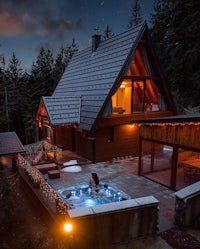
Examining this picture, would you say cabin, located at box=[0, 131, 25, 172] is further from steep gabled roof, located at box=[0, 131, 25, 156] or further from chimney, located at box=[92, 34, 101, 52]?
chimney, located at box=[92, 34, 101, 52]

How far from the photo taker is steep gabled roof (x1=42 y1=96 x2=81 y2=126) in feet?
38.1

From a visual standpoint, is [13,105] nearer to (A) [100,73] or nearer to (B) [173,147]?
(A) [100,73]

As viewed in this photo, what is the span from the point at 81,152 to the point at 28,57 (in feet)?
94.2

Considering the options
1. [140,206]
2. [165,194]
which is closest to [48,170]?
[165,194]

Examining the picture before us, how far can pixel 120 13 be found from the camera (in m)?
27.4

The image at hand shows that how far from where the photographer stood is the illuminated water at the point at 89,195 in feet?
23.3

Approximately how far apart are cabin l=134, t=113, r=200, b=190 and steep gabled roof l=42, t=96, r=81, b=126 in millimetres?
4651

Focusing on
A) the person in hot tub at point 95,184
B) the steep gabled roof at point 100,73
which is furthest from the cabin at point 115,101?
the person in hot tub at point 95,184

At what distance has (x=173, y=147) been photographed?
304 inches

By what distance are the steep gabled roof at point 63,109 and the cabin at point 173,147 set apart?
465 centimetres

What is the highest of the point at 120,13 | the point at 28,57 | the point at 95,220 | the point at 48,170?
the point at 120,13

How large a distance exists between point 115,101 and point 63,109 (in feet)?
10.9

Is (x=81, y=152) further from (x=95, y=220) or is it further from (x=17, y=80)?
(x=17, y=80)

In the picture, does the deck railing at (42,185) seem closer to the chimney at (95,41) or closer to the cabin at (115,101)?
the cabin at (115,101)
